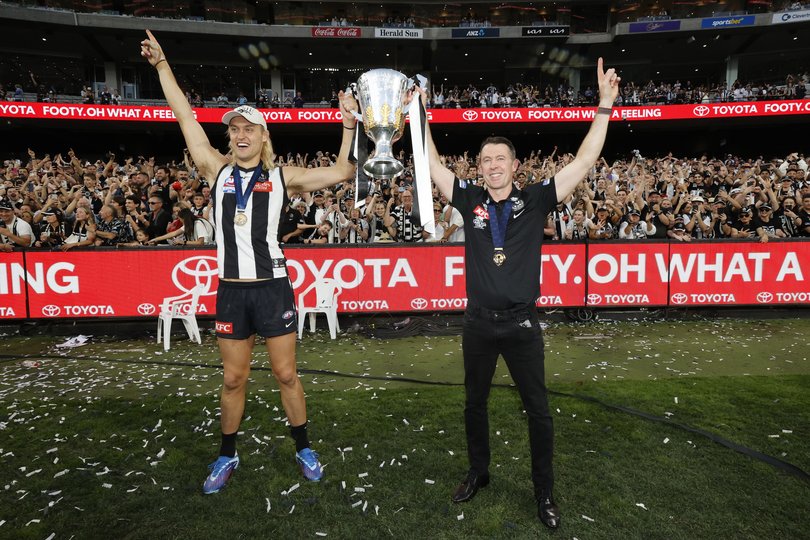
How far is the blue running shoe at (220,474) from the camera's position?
3.42 meters

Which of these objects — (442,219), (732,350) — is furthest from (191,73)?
(732,350)

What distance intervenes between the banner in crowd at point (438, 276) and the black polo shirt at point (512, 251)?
5375 millimetres

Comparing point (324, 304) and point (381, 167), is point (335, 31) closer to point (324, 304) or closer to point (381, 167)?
point (324, 304)

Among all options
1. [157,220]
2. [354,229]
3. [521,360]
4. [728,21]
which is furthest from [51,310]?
[728,21]

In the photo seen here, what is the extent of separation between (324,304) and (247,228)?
4.90m

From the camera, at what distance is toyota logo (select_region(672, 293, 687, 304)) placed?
28.9ft

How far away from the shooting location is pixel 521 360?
303 centimetres

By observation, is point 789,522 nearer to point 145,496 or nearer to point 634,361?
point 634,361

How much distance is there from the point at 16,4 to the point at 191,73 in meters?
10.4

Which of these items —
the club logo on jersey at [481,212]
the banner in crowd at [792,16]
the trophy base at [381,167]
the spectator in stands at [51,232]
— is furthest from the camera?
the banner in crowd at [792,16]

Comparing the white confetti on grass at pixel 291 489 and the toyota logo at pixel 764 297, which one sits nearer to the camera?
the white confetti on grass at pixel 291 489

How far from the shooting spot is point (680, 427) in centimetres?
432

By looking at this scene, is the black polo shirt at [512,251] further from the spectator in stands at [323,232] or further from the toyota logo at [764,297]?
the toyota logo at [764,297]

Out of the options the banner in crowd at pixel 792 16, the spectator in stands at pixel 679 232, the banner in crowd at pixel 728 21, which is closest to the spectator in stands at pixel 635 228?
the spectator in stands at pixel 679 232
